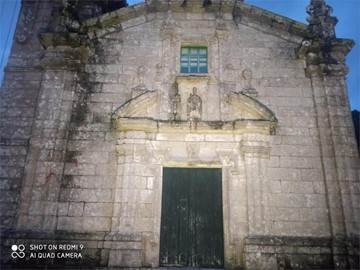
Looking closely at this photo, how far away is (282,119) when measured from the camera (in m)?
7.73

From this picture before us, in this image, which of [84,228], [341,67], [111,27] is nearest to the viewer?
[84,228]

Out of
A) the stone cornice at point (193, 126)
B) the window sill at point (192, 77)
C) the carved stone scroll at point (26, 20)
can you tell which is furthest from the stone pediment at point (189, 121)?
the carved stone scroll at point (26, 20)

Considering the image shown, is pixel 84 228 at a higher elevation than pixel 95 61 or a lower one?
lower

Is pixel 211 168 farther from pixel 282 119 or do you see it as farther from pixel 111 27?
pixel 111 27

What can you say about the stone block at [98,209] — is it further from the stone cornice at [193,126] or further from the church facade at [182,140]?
the stone cornice at [193,126]

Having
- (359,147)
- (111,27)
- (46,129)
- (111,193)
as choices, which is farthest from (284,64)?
(46,129)

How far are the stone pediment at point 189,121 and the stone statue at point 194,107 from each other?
0.11 metres

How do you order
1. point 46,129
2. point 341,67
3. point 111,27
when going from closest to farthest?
point 46,129
point 341,67
point 111,27

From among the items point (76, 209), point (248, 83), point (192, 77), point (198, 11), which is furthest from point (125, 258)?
point (198, 11)

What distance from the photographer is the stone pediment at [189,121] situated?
7383 millimetres

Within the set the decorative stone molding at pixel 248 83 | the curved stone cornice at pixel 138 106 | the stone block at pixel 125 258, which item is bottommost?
the stone block at pixel 125 258

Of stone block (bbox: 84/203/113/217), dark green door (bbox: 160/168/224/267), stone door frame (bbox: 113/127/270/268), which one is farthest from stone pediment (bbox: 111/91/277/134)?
stone block (bbox: 84/203/113/217)

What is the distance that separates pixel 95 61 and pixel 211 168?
12.7ft

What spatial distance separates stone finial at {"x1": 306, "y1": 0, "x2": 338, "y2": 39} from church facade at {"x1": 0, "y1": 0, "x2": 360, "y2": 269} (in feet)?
0.11
